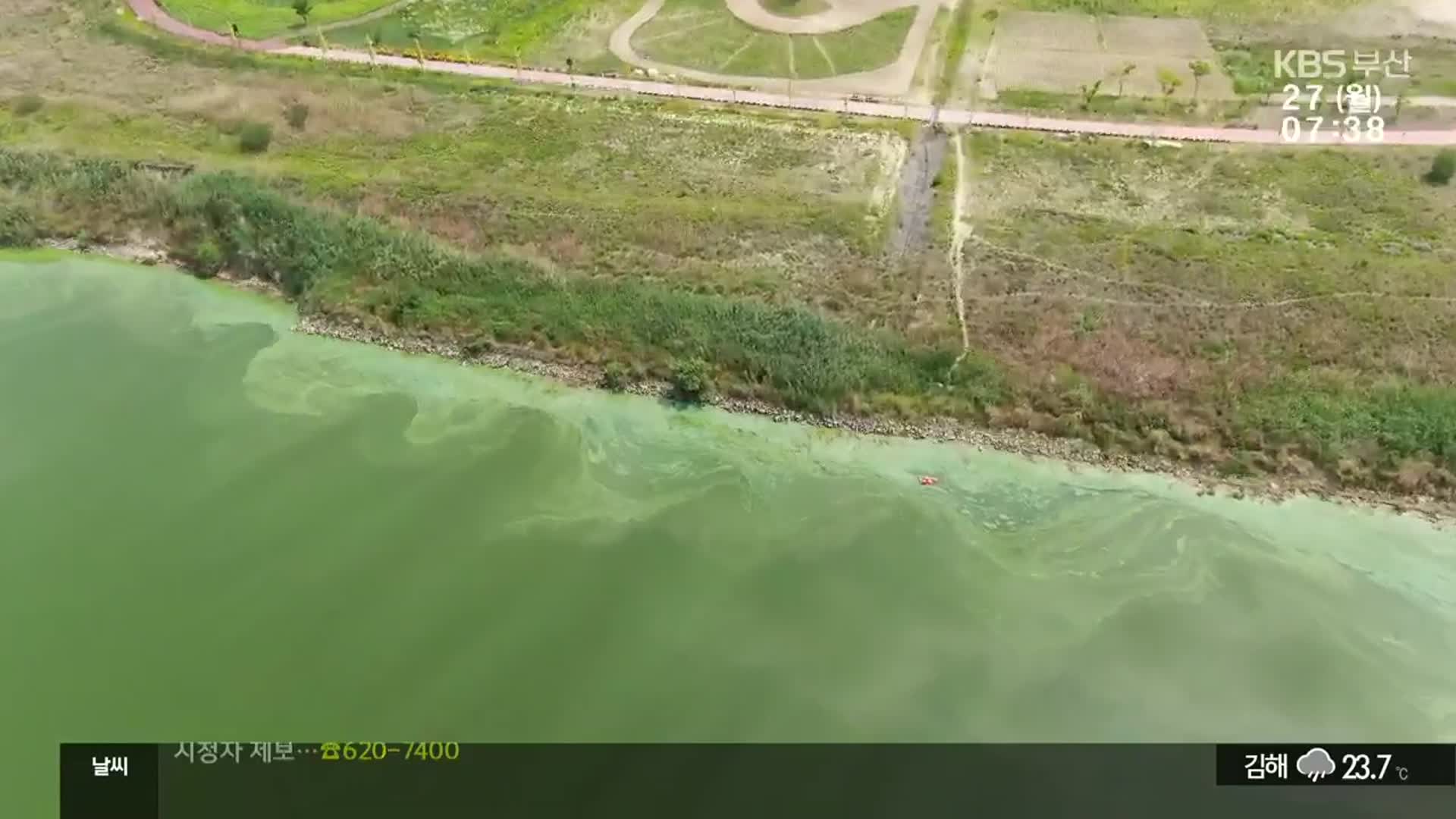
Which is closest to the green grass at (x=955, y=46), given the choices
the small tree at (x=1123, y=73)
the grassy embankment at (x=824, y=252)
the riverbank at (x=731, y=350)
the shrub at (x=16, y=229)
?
the grassy embankment at (x=824, y=252)

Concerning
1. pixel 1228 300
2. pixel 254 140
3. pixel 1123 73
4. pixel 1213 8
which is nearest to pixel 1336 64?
pixel 1213 8

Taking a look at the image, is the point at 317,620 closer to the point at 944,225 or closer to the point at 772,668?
the point at 772,668

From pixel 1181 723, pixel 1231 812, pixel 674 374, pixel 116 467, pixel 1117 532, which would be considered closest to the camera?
pixel 1231 812

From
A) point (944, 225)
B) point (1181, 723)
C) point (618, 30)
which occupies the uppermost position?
point (618, 30)

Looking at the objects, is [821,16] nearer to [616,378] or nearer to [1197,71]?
[1197,71]

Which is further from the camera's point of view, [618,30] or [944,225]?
[618,30]

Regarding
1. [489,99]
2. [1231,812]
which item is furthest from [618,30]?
[1231,812]

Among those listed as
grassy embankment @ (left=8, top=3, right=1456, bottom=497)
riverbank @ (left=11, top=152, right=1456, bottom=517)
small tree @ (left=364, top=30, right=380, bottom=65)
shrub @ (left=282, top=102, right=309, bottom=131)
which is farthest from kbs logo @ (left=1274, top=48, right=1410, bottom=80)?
shrub @ (left=282, top=102, right=309, bottom=131)
